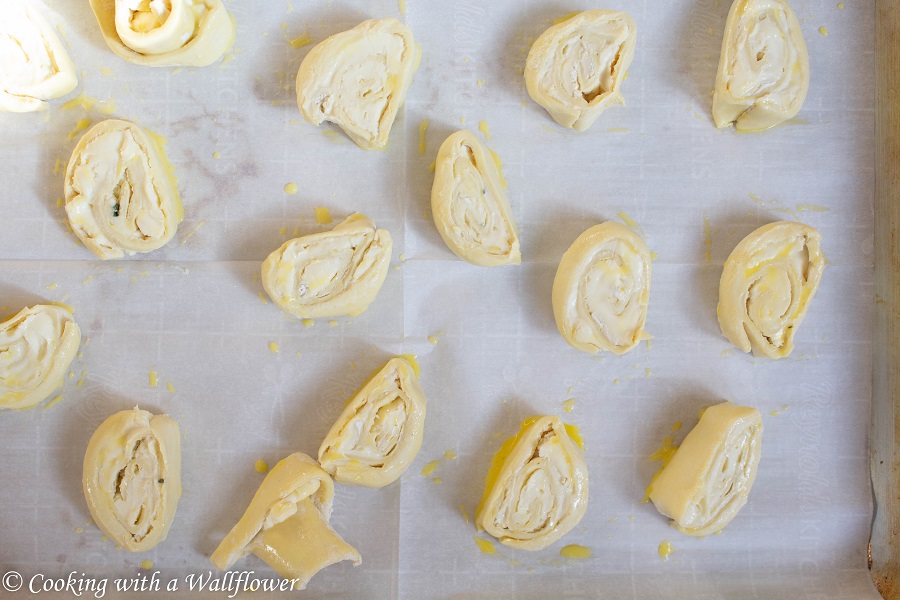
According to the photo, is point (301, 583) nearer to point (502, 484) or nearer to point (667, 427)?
point (502, 484)

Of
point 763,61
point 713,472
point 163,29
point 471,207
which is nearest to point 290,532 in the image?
point 471,207

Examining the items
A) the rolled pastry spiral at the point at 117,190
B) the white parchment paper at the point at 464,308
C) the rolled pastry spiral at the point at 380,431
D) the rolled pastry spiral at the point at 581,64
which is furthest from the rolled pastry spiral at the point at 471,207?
the rolled pastry spiral at the point at 117,190

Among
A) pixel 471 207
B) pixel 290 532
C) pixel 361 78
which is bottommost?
pixel 290 532

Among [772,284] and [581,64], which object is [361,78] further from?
[772,284]

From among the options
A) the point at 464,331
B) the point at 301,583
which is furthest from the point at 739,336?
the point at 301,583

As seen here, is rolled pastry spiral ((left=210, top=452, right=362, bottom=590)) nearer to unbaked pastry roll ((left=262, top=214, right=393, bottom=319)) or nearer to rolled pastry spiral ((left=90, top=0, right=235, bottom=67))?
unbaked pastry roll ((left=262, top=214, right=393, bottom=319))

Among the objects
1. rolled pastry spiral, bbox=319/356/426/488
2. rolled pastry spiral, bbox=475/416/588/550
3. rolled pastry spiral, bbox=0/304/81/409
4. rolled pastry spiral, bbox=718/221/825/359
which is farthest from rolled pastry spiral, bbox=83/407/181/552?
rolled pastry spiral, bbox=718/221/825/359
